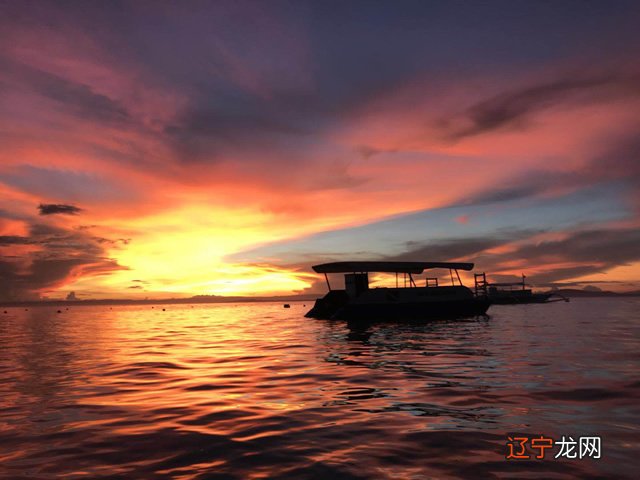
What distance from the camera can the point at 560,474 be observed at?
6.52 meters

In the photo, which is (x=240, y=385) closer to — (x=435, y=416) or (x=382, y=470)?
(x=435, y=416)

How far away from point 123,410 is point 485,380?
34.8 feet

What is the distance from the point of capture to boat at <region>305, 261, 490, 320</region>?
150ft

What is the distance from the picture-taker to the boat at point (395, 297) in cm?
4578

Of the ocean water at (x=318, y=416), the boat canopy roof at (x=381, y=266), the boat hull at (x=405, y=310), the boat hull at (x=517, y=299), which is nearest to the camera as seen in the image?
the ocean water at (x=318, y=416)

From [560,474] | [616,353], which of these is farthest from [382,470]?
[616,353]

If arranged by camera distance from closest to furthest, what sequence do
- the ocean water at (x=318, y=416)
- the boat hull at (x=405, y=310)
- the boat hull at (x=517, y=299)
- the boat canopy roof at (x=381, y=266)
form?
1. the ocean water at (x=318, y=416)
2. the boat canopy roof at (x=381, y=266)
3. the boat hull at (x=405, y=310)
4. the boat hull at (x=517, y=299)

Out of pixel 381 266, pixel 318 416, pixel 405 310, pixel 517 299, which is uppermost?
pixel 381 266

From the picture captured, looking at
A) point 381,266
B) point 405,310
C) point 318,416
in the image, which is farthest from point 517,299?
point 318,416

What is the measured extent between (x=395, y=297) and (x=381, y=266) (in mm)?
3939

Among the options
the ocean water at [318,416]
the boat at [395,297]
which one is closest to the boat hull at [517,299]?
the boat at [395,297]

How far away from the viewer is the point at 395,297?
47.4m

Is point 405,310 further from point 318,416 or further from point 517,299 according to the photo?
point 517,299

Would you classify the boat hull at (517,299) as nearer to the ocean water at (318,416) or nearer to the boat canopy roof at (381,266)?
the boat canopy roof at (381,266)
